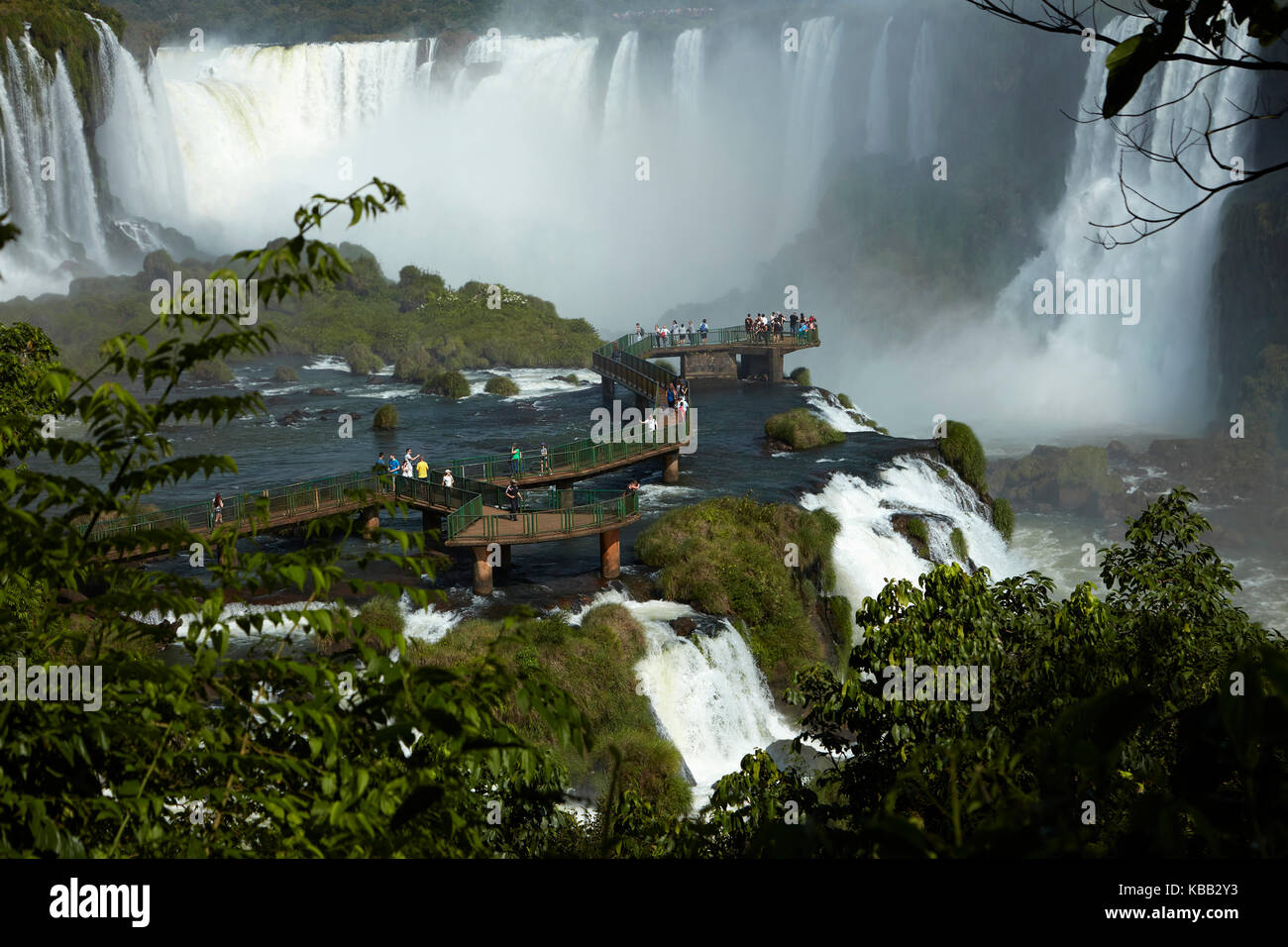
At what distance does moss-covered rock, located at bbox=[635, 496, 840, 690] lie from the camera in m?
21.8

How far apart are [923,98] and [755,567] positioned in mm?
59697

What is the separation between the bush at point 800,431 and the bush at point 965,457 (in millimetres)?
3291

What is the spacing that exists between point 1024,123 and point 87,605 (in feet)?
237

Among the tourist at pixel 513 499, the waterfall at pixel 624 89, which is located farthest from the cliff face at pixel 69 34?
the tourist at pixel 513 499

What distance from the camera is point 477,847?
4797mm

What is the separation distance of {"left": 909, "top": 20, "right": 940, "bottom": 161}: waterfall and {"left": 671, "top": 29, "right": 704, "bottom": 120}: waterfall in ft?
45.1

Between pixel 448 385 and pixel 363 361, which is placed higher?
pixel 363 361

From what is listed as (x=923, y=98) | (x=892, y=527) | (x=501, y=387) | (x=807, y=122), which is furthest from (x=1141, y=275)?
(x=892, y=527)

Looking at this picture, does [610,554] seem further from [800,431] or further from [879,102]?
[879,102]

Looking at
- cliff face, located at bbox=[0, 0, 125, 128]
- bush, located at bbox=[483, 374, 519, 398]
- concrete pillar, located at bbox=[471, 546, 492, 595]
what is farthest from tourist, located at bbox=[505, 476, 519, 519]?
cliff face, located at bbox=[0, 0, 125, 128]

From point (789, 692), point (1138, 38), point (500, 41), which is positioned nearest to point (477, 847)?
point (1138, 38)

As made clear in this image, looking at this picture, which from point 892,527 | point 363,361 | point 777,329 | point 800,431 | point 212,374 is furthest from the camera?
point 363,361

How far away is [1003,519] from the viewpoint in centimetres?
3153

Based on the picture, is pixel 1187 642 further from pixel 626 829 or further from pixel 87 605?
pixel 87 605
